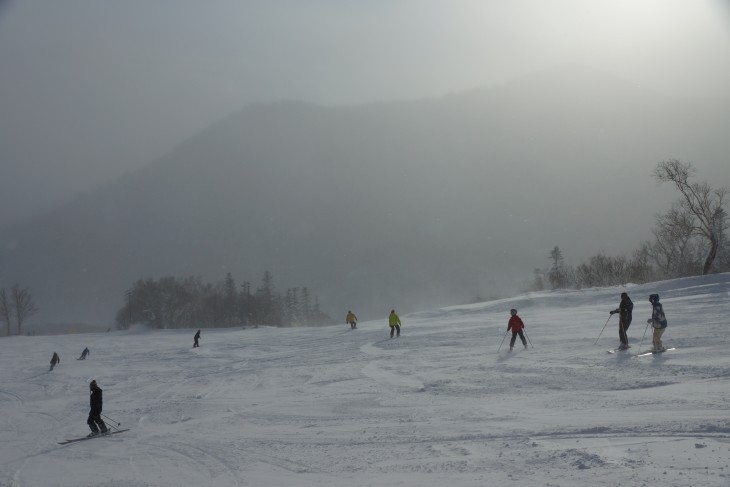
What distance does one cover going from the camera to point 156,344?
46656mm

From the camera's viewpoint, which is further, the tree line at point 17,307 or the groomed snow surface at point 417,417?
the tree line at point 17,307

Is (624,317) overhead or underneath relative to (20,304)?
underneath

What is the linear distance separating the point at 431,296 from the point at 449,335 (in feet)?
525

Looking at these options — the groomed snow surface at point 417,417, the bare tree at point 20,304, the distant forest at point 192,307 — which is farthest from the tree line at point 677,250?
the bare tree at point 20,304

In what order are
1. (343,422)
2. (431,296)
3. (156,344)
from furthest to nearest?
(431,296), (156,344), (343,422)

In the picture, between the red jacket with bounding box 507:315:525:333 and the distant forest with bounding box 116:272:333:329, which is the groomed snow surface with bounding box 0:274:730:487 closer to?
the red jacket with bounding box 507:315:525:333

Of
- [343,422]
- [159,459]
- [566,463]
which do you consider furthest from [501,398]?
[159,459]

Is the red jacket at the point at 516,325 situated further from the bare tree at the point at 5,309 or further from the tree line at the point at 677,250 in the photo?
the bare tree at the point at 5,309

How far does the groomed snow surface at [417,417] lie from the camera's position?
8820 mm

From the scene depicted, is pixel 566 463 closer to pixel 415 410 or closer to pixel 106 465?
pixel 415 410

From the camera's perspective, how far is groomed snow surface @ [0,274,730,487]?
882 centimetres

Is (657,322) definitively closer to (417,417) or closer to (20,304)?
(417,417)

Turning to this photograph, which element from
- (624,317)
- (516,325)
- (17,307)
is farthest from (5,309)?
(624,317)

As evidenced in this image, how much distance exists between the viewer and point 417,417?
41.8 ft
